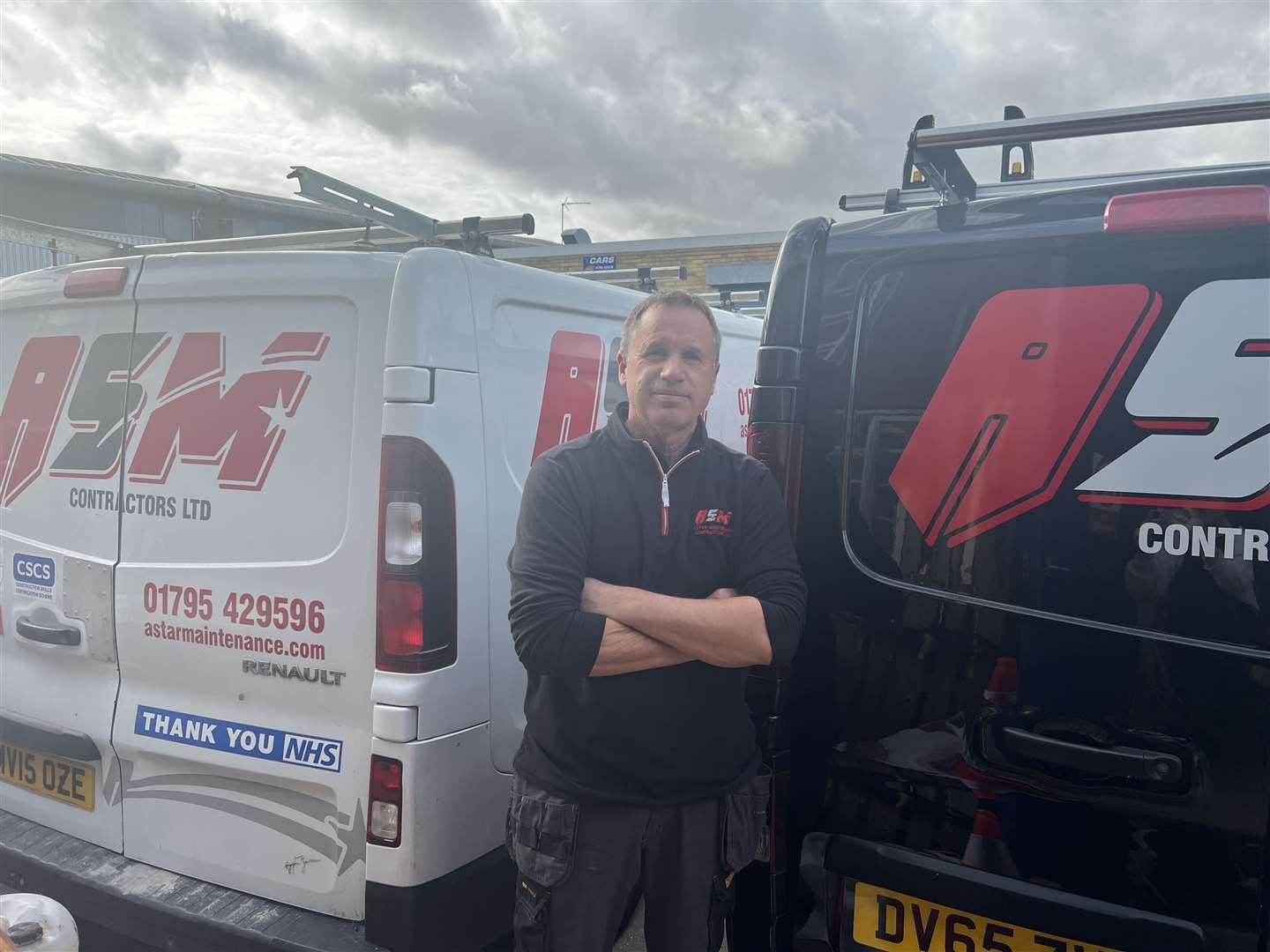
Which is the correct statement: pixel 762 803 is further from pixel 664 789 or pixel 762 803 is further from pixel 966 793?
pixel 966 793

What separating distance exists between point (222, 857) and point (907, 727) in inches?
71.6

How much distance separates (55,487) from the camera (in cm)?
274

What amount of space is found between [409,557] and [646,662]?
69cm

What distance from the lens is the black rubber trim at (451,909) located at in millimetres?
2193

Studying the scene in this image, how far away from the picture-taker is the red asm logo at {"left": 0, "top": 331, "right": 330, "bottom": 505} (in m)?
2.38

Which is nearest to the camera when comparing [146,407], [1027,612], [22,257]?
[1027,612]

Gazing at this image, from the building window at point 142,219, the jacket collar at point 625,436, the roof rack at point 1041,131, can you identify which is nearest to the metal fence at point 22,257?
the jacket collar at point 625,436

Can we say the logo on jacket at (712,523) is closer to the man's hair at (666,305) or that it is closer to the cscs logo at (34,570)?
the man's hair at (666,305)

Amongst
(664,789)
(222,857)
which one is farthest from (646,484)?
(222,857)

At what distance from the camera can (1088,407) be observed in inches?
62.5

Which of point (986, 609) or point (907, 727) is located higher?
point (986, 609)

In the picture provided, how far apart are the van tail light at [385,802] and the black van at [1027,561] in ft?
2.89

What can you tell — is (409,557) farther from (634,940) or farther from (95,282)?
(634,940)

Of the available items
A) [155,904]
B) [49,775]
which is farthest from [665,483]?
[49,775]
